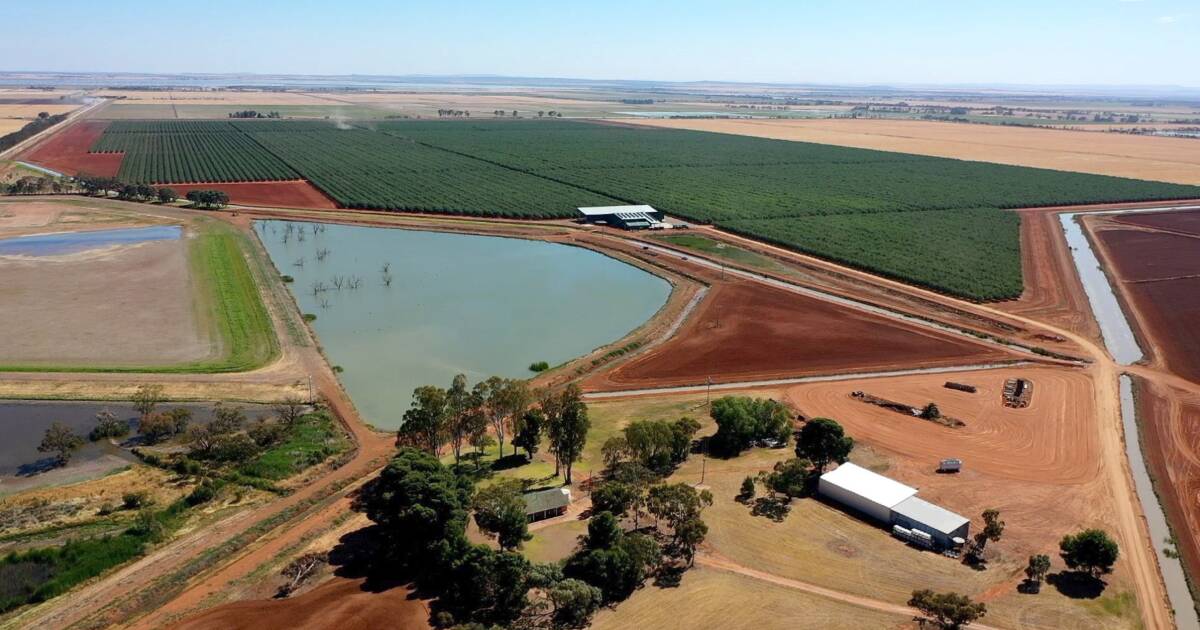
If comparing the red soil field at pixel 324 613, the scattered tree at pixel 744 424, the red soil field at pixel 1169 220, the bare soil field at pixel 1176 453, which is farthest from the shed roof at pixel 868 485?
the red soil field at pixel 1169 220

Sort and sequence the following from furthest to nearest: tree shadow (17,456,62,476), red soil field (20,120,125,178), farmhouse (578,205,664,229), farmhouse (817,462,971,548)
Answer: red soil field (20,120,125,178) < farmhouse (578,205,664,229) < tree shadow (17,456,62,476) < farmhouse (817,462,971,548)

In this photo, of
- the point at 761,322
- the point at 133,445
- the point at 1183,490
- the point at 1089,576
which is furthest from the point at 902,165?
the point at 133,445

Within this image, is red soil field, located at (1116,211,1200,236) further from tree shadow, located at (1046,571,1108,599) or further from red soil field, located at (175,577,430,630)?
red soil field, located at (175,577,430,630)

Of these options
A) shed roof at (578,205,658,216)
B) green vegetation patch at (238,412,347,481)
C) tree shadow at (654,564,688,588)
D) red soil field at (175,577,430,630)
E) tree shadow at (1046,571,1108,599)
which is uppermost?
shed roof at (578,205,658,216)

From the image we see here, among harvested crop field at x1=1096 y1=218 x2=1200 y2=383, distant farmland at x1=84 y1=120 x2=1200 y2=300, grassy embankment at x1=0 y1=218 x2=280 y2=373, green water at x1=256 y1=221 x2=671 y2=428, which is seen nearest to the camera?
grassy embankment at x1=0 y1=218 x2=280 y2=373

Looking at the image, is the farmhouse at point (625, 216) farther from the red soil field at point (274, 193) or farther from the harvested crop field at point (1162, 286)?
the harvested crop field at point (1162, 286)

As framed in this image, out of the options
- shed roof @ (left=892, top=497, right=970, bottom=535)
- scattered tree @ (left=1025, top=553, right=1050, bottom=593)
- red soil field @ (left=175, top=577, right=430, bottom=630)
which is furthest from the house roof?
scattered tree @ (left=1025, top=553, right=1050, bottom=593)
